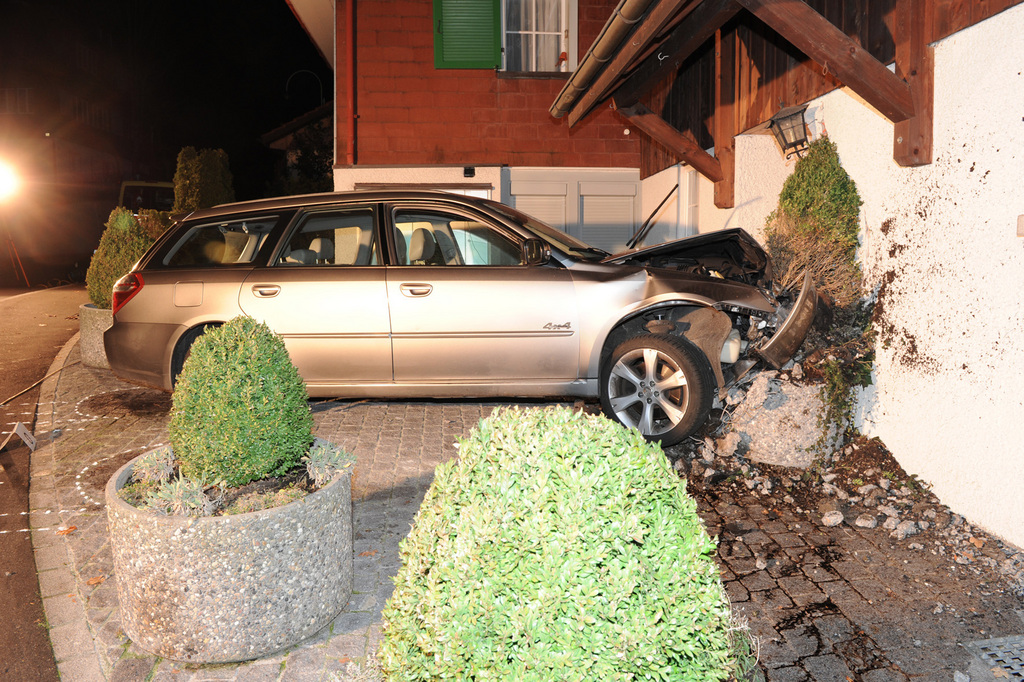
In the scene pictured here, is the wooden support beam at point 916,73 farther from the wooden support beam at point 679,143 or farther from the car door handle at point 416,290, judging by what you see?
the wooden support beam at point 679,143

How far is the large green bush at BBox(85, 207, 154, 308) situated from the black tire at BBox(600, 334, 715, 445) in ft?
20.6

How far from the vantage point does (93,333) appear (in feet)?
28.5

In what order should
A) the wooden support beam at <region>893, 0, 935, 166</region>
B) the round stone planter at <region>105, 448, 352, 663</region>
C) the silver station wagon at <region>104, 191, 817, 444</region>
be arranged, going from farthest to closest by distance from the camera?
the silver station wagon at <region>104, 191, 817, 444</region>, the wooden support beam at <region>893, 0, 935, 166</region>, the round stone planter at <region>105, 448, 352, 663</region>

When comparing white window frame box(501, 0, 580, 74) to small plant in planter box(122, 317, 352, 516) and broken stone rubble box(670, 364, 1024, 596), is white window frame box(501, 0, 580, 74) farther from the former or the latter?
small plant in planter box(122, 317, 352, 516)

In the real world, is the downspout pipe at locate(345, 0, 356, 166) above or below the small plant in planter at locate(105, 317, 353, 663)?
above

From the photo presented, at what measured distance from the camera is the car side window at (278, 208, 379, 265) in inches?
244

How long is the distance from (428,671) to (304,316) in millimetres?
4599

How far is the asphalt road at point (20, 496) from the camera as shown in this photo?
3299 millimetres

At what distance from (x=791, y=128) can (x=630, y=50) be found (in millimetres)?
1656

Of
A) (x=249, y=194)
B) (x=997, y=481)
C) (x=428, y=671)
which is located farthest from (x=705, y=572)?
(x=249, y=194)

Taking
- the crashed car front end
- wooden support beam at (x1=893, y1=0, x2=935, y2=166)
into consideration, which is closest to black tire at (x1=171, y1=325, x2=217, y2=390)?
the crashed car front end

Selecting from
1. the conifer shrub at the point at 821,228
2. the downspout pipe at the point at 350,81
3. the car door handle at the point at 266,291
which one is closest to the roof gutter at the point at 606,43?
the conifer shrub at the point at 821,228

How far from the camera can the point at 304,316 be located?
19.8 ft

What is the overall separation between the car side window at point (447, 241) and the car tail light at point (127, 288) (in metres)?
2.26
